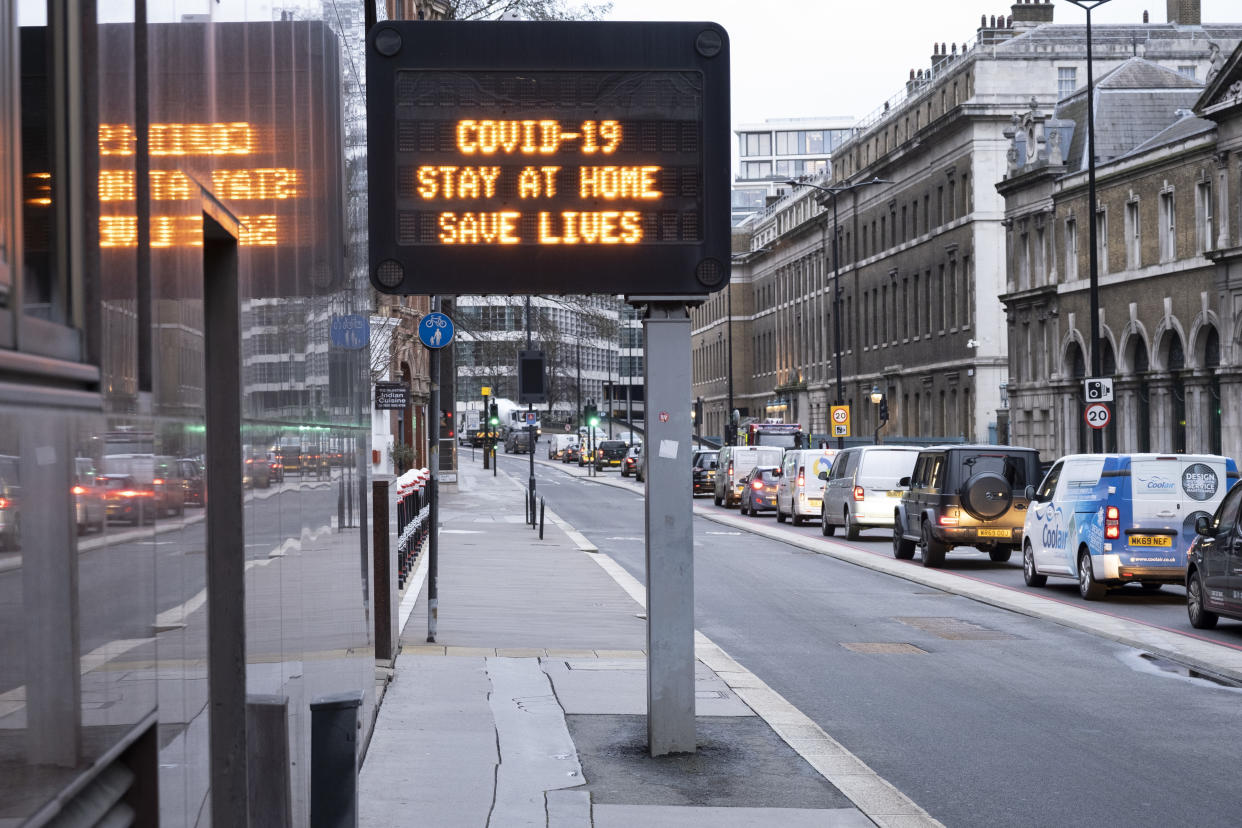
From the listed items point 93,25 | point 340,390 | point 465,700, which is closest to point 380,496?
point 465,700

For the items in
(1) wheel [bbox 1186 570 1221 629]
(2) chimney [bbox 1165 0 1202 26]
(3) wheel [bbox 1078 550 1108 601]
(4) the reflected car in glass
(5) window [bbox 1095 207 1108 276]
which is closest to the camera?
(4) the reflected car in glass

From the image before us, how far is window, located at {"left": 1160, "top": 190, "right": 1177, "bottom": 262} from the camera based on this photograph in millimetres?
54594

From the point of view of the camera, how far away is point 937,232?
81875 millimetres

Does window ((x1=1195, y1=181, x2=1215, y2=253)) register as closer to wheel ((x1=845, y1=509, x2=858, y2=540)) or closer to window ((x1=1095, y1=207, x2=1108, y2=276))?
window ((x1=1095, y1=207, x2=1108, y2=276))

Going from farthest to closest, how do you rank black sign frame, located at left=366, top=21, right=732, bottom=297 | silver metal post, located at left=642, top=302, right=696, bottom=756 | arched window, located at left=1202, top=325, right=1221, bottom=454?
arched window, located at left=1202, top=325, right=1221, bottom=454 → silver metal post, located at left=642, top=302, right=696, bottom=756 → black sign frame, located at left=366, top=21, right=732, bottom=297

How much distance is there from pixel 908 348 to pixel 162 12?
280ft

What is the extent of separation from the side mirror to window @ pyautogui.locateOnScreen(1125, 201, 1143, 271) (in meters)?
40.9

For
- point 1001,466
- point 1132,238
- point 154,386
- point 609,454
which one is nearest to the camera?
point 154,386

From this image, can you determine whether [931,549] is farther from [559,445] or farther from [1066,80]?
[559,445]

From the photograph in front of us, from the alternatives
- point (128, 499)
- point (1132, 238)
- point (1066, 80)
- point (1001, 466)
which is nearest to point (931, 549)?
point (1001, 466)

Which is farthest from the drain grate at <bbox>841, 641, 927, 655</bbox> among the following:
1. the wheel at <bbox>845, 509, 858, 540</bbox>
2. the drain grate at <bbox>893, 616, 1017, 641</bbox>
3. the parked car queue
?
the wheel at <bbox>845, 509, 858, 540</bbox>

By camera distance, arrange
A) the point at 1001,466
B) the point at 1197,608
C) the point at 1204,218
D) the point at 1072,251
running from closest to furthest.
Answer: the point at 1197,608 → the point at 1001,466 → the point at 1204,218 → the point at 1072,251

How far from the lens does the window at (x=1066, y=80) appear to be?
7781cm

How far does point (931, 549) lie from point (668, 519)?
64.8 ft
